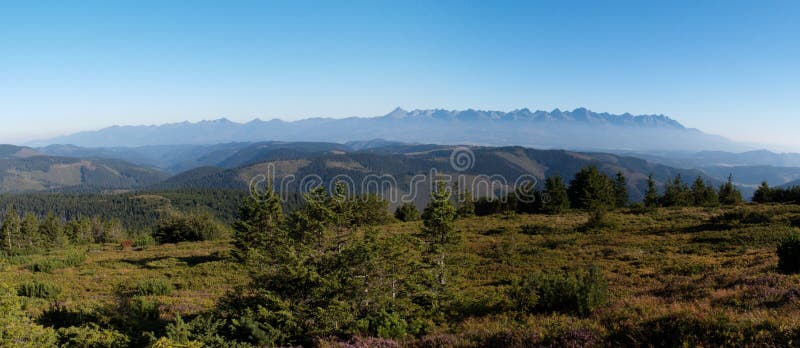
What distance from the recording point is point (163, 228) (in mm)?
72125

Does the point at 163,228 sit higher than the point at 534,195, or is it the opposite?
the point at 534,195

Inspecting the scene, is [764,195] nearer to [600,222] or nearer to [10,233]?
[600,222]

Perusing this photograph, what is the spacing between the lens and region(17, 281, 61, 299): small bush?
19.5 meters

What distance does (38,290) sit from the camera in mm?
20141

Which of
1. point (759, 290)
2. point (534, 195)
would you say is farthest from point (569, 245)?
point (534, 195)

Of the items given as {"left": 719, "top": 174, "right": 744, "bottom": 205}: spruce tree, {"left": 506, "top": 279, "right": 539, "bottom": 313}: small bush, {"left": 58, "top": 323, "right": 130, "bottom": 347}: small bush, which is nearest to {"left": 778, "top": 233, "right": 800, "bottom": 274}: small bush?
{"left": 506, "top": 279, "right": 539, "bottom": 313}: small bush

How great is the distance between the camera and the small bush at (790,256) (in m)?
14.2

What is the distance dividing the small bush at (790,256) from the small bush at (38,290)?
110 ft

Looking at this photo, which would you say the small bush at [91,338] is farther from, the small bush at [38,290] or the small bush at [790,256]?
the small bush at [790,256]

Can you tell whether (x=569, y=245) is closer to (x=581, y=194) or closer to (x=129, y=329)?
(x=129, y=329)

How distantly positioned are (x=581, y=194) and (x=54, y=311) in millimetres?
71526

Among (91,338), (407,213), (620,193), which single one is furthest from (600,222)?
(407,213)

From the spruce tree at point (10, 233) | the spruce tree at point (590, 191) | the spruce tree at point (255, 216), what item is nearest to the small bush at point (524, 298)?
the spruce tree at point (255, 216)

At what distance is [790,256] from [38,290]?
3490 centimetres
